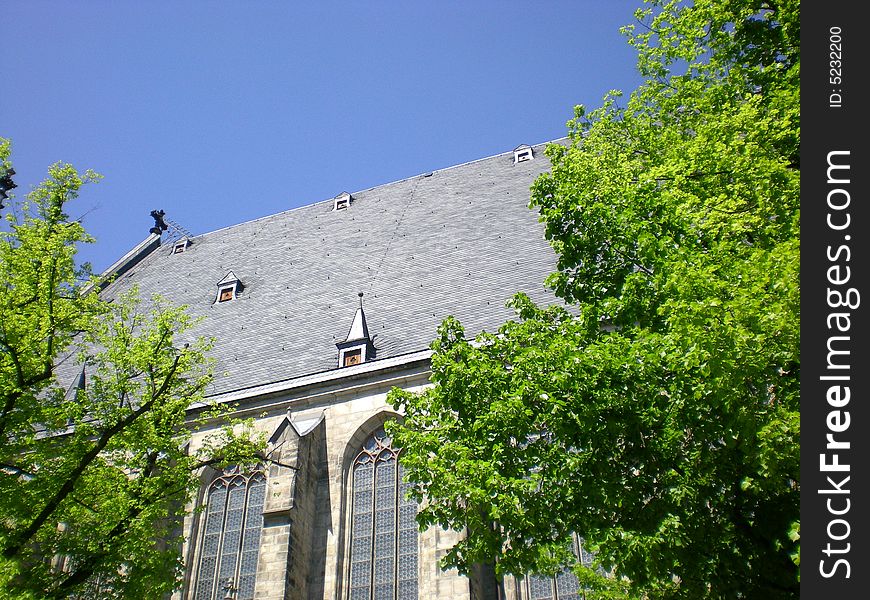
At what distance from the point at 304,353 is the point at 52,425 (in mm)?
6780

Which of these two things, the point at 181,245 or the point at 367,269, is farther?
the point at 181,245

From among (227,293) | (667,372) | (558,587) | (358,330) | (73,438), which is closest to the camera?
(667,372)

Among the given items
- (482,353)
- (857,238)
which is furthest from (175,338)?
(857,238)

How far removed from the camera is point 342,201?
24.8 meters

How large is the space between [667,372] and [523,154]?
16.6 m

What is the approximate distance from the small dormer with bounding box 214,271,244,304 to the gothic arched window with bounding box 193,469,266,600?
22.6ft

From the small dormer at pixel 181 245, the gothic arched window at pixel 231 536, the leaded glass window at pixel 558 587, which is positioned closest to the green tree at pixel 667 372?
the leaded glass window at pixel 558 587

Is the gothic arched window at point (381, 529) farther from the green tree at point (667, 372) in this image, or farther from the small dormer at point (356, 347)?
the green tree at point (667, 372)

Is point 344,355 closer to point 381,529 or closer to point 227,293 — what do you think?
point 381,529

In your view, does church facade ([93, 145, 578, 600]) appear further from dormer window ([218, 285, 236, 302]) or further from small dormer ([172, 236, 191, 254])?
small dormer ([172, 236, 191, 254])

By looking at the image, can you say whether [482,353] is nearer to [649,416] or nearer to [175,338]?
[649,416]

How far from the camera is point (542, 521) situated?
7.31m

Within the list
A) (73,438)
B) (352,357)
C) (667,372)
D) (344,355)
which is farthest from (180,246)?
(667,372)

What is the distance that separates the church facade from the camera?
40.7 feet
